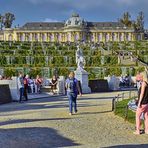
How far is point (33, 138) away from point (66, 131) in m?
1.70

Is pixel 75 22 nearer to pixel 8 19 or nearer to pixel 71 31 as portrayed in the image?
pixel 71 31

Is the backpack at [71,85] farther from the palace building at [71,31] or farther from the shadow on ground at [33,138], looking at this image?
the palace building at [71,31]

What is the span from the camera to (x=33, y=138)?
1457 cm

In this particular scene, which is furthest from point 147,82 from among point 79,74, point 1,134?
point 79,74

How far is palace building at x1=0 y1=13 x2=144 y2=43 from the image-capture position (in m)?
178

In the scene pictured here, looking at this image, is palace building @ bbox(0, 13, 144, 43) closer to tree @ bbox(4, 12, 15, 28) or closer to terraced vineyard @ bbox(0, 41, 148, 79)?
tree @ bbox(4, 12, 15, 28)

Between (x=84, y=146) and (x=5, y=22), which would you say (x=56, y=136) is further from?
(x=5, y=22)

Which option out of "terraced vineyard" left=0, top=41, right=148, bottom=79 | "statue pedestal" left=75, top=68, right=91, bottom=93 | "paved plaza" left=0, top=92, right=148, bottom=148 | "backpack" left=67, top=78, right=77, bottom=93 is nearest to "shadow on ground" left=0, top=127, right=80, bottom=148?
"paved plaza" left=0, top=92, right=148, bottom=148

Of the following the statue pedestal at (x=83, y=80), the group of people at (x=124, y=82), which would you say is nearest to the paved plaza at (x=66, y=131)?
the statue pedestal at (x=83, y=80)

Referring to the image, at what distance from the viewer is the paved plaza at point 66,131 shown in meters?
13.8

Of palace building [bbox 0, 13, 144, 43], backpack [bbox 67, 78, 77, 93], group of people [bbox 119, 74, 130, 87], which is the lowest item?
group of people [bbox 119, 74, 130, 87]

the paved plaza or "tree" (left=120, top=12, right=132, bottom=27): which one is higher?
"tree" (left=120, top=12, right=132, bottom=27)

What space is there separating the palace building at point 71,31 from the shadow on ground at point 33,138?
528 ft

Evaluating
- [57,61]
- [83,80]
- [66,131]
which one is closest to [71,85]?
[66,131]
